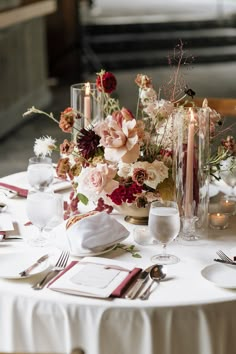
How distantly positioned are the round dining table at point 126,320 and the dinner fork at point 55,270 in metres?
0.02

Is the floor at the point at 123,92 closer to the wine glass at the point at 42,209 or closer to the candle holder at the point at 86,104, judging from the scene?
the candle holder at the point at 86,104

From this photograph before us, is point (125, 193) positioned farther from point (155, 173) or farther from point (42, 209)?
point (42, 209)

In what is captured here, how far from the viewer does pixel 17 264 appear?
1.95 meters

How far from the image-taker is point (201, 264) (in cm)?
196

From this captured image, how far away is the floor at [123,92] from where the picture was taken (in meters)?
5.90

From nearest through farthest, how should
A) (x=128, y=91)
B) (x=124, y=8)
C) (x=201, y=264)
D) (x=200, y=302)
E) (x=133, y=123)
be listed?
(x=200, y=302) → (x=201, y=264) → (x=133, y=123) → (x=128, y=91) → (x=124, y=8)

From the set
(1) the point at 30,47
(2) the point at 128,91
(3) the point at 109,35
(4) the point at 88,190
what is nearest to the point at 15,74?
(1) the point at 30,47

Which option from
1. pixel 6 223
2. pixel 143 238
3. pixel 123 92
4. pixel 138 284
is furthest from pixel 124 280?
pixel 123 92

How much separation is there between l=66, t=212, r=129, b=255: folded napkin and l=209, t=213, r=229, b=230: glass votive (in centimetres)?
30

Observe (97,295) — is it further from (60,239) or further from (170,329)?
(60,239)

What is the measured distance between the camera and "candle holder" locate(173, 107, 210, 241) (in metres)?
2.12

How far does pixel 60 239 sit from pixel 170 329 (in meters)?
0.46

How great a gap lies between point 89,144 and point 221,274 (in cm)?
57

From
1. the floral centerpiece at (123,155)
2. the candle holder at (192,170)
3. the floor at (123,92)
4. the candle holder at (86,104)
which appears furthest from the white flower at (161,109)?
the floor at (123,92)
